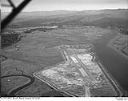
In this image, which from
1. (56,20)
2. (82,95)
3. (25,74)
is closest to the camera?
(82,95)

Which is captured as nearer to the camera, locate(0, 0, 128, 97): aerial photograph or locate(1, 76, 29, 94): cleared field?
locate(1, 76, 29, 94): cleared field

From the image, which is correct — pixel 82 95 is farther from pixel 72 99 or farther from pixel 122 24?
pixel 122 24

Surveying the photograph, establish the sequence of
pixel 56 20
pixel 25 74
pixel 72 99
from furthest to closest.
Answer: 1. pixel 56 20
2. pixel 25 74
3. pixel 72 99

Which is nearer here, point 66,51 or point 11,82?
point 11,82

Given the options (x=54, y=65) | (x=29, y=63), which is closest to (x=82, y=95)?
(x=54, y=65)

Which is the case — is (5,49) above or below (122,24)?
Result: below

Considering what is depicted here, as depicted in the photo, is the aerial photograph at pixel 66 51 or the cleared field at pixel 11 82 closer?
the cleared field at pixel 11 82

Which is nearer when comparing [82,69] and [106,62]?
[82,69]

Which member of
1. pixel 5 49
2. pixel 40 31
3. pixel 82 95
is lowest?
pixel 82 95
